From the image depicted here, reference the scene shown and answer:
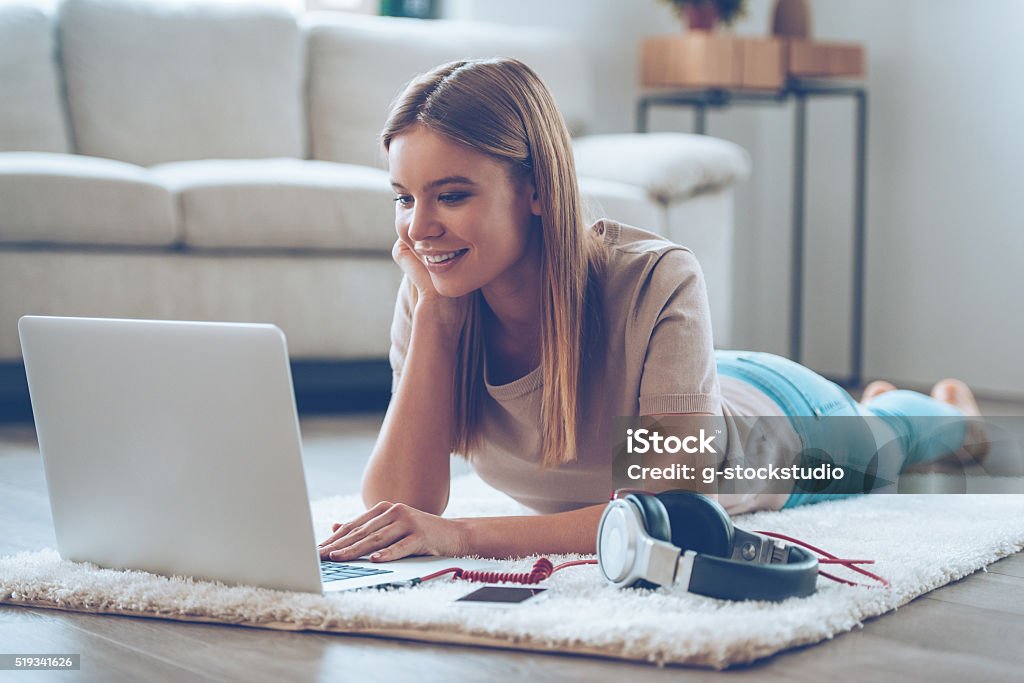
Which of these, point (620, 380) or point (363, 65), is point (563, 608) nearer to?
point (620, 380)

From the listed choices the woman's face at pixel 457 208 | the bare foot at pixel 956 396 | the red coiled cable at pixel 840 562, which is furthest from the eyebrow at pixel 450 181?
the bare foot at pixel 956 396

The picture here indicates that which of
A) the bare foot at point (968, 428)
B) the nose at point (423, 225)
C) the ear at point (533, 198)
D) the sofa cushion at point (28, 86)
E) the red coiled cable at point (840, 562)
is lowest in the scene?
the bare foot at point (968, 428)

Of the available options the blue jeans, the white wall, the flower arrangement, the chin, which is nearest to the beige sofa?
the flower arrangement

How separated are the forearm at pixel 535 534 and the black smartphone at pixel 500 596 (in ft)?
0.46

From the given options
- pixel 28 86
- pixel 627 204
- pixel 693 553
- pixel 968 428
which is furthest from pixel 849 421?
pixel 28 86

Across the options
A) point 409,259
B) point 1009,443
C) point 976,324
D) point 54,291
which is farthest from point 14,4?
point 976,324

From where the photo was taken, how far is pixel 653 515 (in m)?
1.07

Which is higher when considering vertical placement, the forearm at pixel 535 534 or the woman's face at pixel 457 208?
the woman's face at pixel 457 208

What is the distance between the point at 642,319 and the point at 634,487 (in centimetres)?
18

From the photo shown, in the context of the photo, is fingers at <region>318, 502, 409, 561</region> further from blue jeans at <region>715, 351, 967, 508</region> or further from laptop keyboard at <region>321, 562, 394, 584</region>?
blue jeans at <region>715, 351, 967, 508</region>

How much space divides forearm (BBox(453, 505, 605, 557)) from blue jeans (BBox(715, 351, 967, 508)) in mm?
475

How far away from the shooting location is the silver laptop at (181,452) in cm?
104

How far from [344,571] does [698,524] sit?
13.5 inches

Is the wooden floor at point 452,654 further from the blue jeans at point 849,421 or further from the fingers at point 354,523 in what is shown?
the blue jeans at point 849,421
